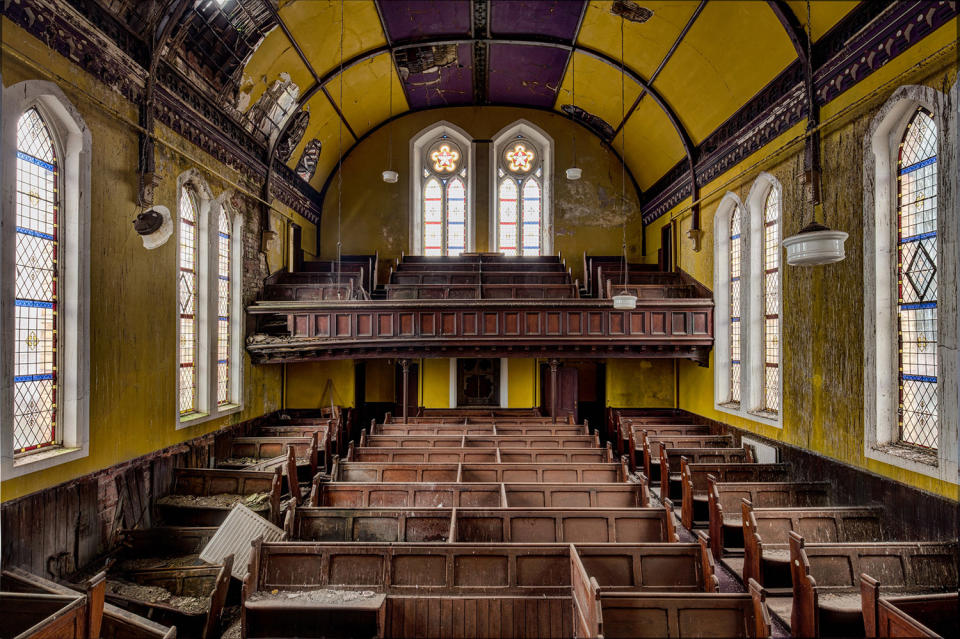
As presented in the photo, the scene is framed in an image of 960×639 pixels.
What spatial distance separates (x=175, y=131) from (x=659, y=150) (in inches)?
489

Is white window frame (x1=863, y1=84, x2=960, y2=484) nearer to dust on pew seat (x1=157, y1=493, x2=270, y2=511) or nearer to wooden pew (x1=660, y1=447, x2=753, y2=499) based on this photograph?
wooden pew (x1=660, y1=447, x2=753, y2=499)

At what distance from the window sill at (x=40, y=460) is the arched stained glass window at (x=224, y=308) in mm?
4314

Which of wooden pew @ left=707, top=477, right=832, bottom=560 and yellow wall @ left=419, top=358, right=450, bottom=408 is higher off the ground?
yellow wall @ left=419, top=358, right=450, bottom=408

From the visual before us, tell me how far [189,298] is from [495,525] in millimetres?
7901

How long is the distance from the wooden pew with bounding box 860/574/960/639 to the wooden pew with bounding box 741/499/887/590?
1785 millimetres

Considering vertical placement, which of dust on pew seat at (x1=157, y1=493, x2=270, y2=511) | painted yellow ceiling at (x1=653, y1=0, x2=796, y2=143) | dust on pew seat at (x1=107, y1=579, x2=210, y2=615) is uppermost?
painted yellow ceiling at (x1=653, y1=0, x2=796, y2=143)

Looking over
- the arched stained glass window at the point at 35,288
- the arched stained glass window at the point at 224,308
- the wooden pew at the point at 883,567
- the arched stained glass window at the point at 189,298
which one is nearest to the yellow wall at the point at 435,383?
the arched stained glass window at the point at 224,308

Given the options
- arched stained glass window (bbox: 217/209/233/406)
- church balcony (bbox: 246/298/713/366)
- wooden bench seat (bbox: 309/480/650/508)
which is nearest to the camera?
wooden bench seat (bbox: 309/480/650/508)

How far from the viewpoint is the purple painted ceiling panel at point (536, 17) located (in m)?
12.1

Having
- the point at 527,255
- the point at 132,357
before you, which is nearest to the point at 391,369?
the point at 527,255

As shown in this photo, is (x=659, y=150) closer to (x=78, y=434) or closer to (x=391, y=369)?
(x=391, y=369)

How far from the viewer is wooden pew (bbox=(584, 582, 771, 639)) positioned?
4285 millimetres

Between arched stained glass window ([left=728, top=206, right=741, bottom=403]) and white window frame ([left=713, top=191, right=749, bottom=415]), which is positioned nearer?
arched stained glass window ([left=728, top=206, right=741, bottom=403])

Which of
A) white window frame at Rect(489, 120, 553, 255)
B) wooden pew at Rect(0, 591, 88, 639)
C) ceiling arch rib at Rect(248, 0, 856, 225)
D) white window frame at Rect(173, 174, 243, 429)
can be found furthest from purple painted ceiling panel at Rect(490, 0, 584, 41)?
wooden pew at Rect(0, 591, 88, 639)
